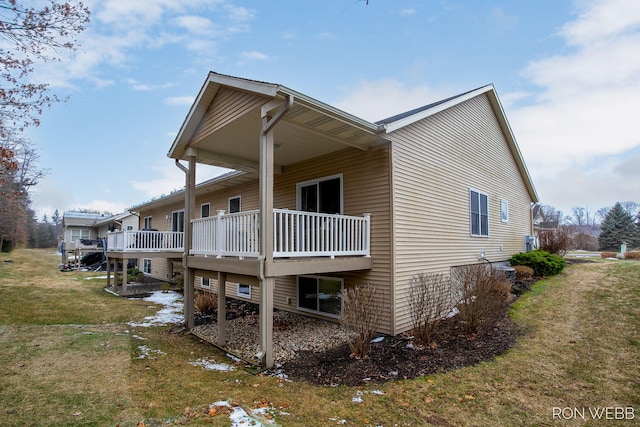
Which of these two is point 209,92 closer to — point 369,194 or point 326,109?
point 326,109

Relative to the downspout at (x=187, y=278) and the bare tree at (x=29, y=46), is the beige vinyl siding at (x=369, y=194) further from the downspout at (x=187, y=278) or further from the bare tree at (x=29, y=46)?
the bare tree at (x=29, y=46)

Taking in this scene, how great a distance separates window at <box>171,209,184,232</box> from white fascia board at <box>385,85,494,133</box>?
1241 cm

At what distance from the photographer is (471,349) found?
604cm

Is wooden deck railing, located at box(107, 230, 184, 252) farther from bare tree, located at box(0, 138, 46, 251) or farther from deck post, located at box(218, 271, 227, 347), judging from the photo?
deck post, located at box(218, 271, 227, 347)

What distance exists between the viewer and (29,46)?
631 cm

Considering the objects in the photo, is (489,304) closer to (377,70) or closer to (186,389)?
(186,389)

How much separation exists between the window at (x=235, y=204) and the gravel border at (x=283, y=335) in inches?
181

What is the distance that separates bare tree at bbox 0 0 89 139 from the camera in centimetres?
Answer: 604

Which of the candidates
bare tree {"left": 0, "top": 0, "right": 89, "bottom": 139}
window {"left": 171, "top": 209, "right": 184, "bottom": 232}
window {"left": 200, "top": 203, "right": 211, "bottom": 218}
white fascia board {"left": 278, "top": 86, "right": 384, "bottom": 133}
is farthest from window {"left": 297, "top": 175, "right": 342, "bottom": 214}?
→ window {"left": 171, "top": 209, "right": 184, "bottom": 232}

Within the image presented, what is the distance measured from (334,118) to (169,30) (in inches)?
278

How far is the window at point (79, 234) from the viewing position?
122 feet

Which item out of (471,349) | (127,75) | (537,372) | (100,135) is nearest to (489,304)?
(471,349)

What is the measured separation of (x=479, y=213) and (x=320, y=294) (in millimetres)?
6242

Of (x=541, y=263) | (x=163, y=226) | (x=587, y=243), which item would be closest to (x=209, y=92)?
(x=541, y=263)
